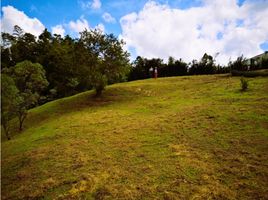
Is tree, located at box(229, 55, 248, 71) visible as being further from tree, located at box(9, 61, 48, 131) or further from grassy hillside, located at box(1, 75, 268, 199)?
tree, located at box(9, 61, 48, 131)

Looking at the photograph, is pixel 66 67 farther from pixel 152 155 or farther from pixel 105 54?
pixel 152 155

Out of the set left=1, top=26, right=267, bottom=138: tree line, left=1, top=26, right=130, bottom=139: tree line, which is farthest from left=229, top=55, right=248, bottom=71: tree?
left=1, top=26, right=130, bottom=139: tree line

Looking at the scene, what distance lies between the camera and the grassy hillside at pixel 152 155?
6922 mm

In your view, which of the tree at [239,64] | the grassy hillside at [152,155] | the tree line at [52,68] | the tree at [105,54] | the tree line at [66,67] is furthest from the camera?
the tree at [239,64]

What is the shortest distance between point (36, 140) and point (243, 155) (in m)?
10.0

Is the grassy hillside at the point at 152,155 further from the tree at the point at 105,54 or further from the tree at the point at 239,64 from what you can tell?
the tree at the point at 239,64

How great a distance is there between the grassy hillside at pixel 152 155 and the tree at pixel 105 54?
7.70 m

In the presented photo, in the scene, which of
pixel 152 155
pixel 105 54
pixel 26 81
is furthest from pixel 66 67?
pixel 152 155

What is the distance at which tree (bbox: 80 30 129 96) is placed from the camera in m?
22.7

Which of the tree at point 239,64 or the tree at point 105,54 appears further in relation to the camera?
the tree at point 239,64

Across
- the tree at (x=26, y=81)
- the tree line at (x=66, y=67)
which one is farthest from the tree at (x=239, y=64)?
the tree at (x=26, y=81)

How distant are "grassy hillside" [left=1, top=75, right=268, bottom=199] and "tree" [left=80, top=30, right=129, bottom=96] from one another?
7700 millimetres

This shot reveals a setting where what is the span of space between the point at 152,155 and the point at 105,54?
623 inches

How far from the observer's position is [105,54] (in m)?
23.0
